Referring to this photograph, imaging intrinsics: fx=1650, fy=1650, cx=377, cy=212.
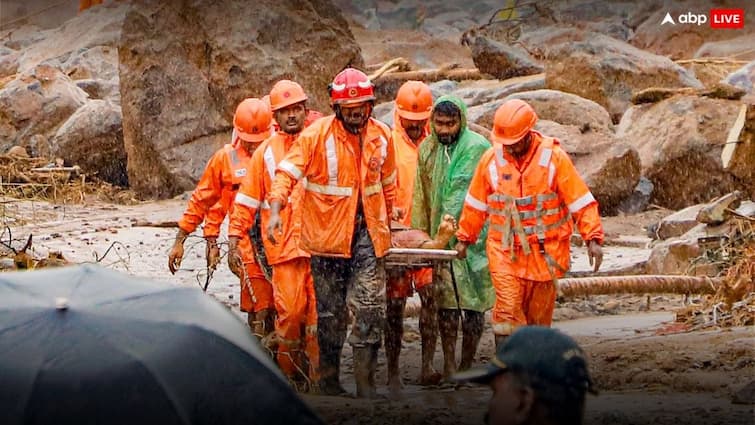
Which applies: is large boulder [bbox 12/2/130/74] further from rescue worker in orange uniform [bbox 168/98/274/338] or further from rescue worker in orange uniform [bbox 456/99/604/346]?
rescue worker in orange uniform [bbox 456/99/604/346]

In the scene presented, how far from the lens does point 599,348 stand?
10.2m

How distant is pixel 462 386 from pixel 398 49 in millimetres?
24124

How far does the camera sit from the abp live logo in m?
34.4

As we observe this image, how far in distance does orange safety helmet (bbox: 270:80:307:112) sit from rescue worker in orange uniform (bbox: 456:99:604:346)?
4.51ft

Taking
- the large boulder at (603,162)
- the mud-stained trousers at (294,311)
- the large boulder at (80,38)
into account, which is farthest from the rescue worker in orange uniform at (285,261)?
the large boulder at (80,38)

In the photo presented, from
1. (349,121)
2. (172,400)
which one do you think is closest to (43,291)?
(172,400)

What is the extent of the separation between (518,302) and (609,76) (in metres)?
12.8

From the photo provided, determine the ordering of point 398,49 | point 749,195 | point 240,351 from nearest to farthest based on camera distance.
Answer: point 240,351 < point 749,195 < point 398,49

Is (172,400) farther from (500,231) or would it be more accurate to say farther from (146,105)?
(146,105)

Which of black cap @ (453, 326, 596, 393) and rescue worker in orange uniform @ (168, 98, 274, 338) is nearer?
black cap @ (453, 326, 596, 393)

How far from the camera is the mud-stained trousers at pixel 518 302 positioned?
886 cm

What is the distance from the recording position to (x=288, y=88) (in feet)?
32.0

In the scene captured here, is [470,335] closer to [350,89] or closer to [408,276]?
[408,276]

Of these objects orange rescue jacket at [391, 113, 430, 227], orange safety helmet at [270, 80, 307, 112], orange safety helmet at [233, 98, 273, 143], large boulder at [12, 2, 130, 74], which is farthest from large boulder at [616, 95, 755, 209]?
large boulder at [12, 2, 130, 74]
